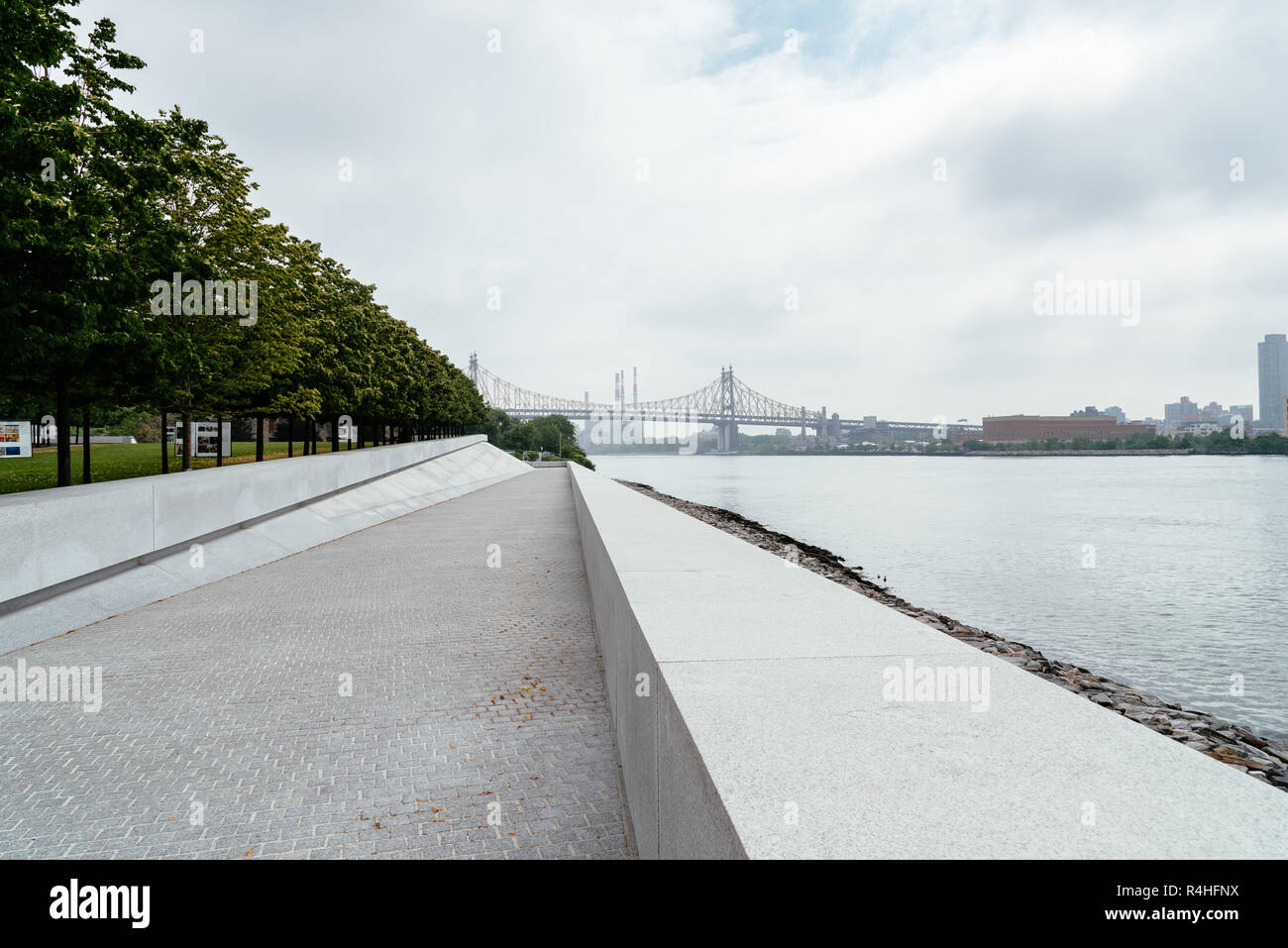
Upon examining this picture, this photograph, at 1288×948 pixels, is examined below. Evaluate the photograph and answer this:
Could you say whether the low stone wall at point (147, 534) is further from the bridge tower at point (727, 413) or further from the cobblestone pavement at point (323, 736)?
the bridge tower at point (727, 413)

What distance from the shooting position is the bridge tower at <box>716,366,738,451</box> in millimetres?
143750

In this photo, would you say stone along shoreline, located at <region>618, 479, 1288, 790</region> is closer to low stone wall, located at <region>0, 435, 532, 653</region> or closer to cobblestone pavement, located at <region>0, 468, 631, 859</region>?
cobblestone pavement, located at <region>0, 468, 631, 859</region>

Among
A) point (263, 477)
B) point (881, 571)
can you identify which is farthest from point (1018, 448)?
point (263, 477)

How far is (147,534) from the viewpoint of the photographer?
1032 centimetres

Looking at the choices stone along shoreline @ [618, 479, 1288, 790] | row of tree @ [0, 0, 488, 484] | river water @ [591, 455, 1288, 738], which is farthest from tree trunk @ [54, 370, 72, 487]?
river water @ [591, 455, 1288, 738]

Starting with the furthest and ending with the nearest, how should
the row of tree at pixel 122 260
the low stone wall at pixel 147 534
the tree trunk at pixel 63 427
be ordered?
1. the tree trunk at pixel 63 427
2. the row of tree at pixel 122 260
3. the low stone wall at pixel 147 534

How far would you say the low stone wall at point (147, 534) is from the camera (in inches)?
310

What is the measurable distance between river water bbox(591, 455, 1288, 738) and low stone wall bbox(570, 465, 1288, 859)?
9.95m

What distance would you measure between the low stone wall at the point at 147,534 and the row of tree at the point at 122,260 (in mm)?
2505

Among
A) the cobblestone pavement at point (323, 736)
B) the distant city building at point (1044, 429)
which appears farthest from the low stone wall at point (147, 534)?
the distant city building at point (1044, 429)

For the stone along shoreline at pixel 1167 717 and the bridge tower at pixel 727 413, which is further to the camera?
the bridge tower at pixel 727 413
